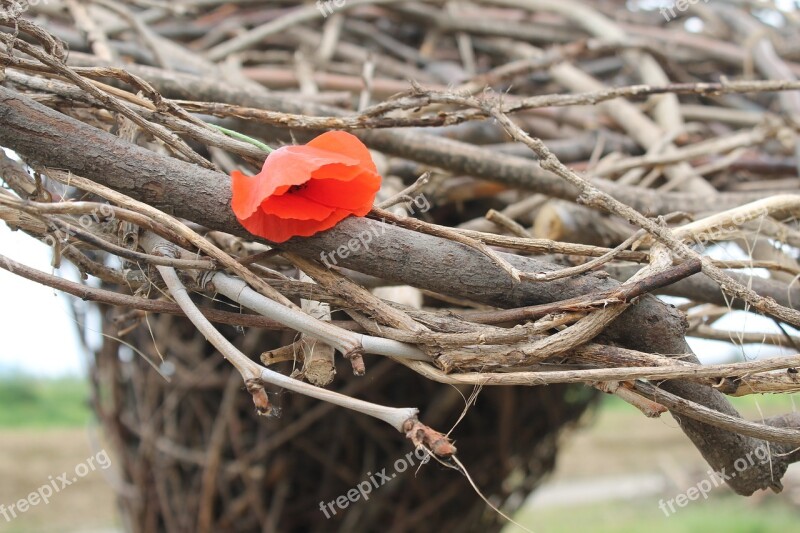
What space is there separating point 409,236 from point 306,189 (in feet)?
0.26

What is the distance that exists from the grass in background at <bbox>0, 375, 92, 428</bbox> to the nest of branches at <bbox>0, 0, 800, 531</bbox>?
3714mm

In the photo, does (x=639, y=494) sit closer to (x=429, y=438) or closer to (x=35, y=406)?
(x=35, y=406)

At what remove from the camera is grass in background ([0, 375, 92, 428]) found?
15.2ft

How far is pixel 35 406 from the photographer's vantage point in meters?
4.80

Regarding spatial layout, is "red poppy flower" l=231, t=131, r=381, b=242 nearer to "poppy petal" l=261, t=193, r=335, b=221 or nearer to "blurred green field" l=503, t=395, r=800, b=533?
"poppy petal" l=261, t=193, r=335, b=221

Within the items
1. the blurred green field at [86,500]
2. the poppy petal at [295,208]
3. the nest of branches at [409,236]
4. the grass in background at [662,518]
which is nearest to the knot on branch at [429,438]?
the nest of branches at [409,236]

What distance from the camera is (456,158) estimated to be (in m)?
0.82

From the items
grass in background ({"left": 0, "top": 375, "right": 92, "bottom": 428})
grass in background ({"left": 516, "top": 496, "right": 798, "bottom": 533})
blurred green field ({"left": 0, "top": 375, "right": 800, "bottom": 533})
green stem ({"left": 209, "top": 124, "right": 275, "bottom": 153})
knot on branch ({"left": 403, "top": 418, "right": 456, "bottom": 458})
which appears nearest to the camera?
knot on branch ({"left": 403, "top": 418, "right": 456, "bottom": 458})

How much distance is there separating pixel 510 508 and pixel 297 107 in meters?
1.00

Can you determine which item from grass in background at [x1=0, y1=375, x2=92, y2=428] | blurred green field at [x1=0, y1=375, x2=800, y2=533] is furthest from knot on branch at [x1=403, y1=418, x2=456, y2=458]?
grass in background at [x1=0, y1=375, x2=92, y2=428]

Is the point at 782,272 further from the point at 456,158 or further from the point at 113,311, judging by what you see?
the point at 113,311

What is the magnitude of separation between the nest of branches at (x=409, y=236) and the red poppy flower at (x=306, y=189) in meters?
0.02

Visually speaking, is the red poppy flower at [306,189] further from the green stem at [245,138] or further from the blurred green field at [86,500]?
the blurred green field at [86,500]

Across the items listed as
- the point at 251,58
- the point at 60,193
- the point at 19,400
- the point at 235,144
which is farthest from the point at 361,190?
the point at 19,400
